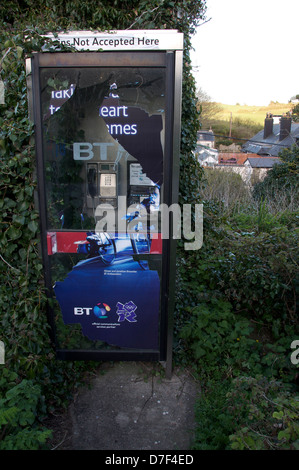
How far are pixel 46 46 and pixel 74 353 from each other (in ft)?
7.25

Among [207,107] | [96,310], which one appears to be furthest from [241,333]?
[207,107]

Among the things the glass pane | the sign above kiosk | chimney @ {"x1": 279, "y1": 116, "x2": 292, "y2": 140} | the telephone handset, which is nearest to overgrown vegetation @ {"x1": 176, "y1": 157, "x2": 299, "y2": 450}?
the glass pane

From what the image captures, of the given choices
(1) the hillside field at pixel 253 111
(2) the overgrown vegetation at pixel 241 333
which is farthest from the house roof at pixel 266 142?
(2) the overgrown vegetation at pixel 241 333

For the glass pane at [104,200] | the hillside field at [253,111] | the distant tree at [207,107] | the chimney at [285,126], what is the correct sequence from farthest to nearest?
1. the hillside field at [253,111]
2. the chimney at [285,126]
3. the distant tree at [207,107]
4. the glass pane at [104,200]

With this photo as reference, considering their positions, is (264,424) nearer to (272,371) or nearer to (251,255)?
(272,371)

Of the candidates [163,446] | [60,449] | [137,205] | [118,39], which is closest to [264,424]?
[163,446]

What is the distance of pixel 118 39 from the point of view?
7.50 feet

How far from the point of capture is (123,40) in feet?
7.52

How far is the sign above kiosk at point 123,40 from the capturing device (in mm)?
2260

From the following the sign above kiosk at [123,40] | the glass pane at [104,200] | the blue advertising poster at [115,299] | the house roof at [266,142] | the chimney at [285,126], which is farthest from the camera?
the house roof at [266,142]

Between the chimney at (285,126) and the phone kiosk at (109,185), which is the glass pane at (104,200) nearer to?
the phone kiosk at (109,185)

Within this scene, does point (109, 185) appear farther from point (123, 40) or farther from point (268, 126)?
point (268, 126)

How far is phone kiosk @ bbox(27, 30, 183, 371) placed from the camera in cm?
232

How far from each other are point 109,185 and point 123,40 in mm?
977
